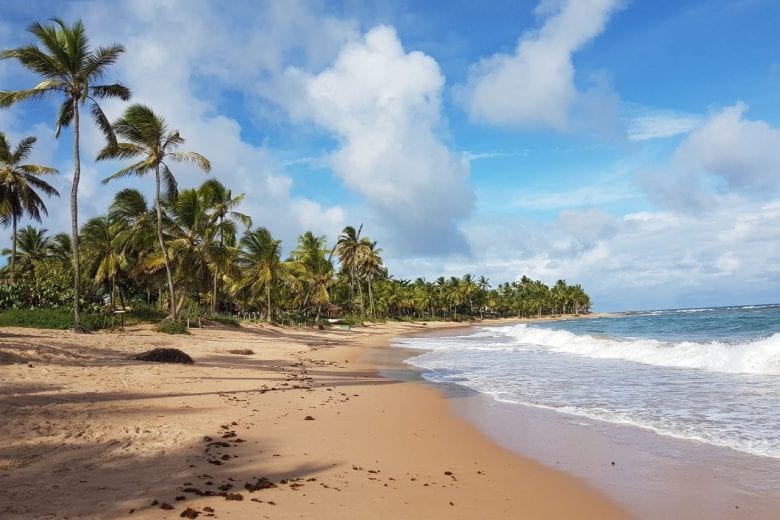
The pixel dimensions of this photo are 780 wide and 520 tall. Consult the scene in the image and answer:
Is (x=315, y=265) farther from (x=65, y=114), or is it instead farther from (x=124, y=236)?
(x=65, y=114)

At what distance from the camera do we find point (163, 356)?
1402cm

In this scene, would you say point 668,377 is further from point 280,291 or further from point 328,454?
point 280,291

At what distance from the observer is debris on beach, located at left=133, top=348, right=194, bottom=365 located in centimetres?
1369

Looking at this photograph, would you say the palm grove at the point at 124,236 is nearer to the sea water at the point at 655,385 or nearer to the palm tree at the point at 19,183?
the palm tree at the point at 19,183

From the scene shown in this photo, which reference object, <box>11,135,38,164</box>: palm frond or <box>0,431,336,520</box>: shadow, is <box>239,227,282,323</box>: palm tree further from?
<box>0,431,336,520</box>: shadow

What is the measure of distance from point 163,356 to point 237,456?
9.10 meters

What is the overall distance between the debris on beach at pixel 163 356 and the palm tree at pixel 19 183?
23.4m

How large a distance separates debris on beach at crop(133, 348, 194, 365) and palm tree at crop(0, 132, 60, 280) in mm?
23362

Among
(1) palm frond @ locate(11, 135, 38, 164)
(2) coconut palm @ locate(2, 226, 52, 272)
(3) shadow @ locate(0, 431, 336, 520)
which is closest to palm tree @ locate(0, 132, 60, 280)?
(1) palm frond @ locate(11, 135, 38, 164)

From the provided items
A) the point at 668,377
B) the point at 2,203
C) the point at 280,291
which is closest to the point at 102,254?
the point at 2,203

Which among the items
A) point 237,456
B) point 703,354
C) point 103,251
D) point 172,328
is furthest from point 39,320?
point 703,354

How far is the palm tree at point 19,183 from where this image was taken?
3108cm

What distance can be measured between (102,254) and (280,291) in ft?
63.4

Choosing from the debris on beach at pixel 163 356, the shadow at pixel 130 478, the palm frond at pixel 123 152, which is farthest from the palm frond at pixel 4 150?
the shadow at pixel 130 478
